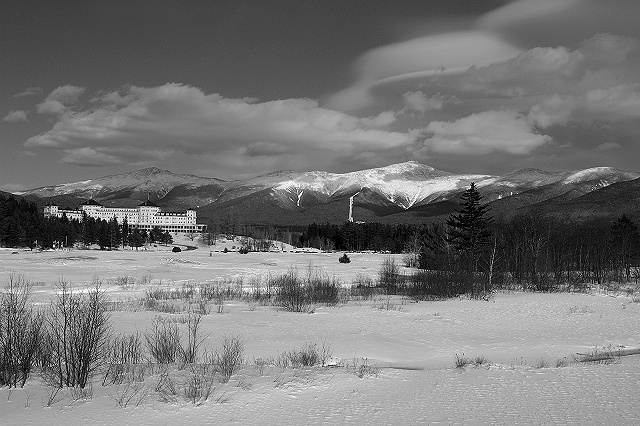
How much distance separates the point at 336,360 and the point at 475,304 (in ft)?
83.7

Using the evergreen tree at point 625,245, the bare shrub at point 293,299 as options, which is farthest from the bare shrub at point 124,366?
the evergreen tree at point 625,245

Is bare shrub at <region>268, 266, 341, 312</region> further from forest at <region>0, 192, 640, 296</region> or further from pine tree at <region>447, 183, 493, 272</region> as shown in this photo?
pine tree at <region>447, 183, 493, 272</region>

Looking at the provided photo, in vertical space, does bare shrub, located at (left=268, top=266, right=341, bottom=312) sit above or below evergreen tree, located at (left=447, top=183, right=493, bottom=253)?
below

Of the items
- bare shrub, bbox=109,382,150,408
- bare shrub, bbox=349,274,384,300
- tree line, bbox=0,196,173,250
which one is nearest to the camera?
bare shrub, bbox=109,382,150,408

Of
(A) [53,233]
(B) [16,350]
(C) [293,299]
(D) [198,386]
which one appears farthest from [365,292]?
(A) [53,233]

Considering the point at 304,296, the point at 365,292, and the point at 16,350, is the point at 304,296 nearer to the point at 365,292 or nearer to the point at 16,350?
the point at 365,292

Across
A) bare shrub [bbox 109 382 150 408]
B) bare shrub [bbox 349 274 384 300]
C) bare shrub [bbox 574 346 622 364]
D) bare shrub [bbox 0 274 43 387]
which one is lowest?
bare shrub [bbox 349 274 384 300]

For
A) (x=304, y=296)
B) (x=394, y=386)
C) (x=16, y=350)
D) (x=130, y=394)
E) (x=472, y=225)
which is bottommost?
(x=304, y=296)

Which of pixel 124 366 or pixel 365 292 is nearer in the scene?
pixel 124 366

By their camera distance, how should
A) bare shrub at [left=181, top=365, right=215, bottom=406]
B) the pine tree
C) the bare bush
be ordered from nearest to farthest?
bare shrub at [left=181, top=365, right=215, bottom=406]
the bare bush
the pine tree

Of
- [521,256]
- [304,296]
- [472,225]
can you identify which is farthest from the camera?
[472,225]

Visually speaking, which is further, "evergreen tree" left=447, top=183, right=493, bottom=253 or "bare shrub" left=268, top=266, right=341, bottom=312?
"evergreen tree" left=447, top=183, right=493, bottom=253

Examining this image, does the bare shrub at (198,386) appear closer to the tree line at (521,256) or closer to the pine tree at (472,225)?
the tree line at (521,256)


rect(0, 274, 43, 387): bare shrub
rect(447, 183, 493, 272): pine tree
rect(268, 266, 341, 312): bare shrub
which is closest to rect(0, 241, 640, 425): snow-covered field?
rect(0, 274, 43, 387): bare shrub
